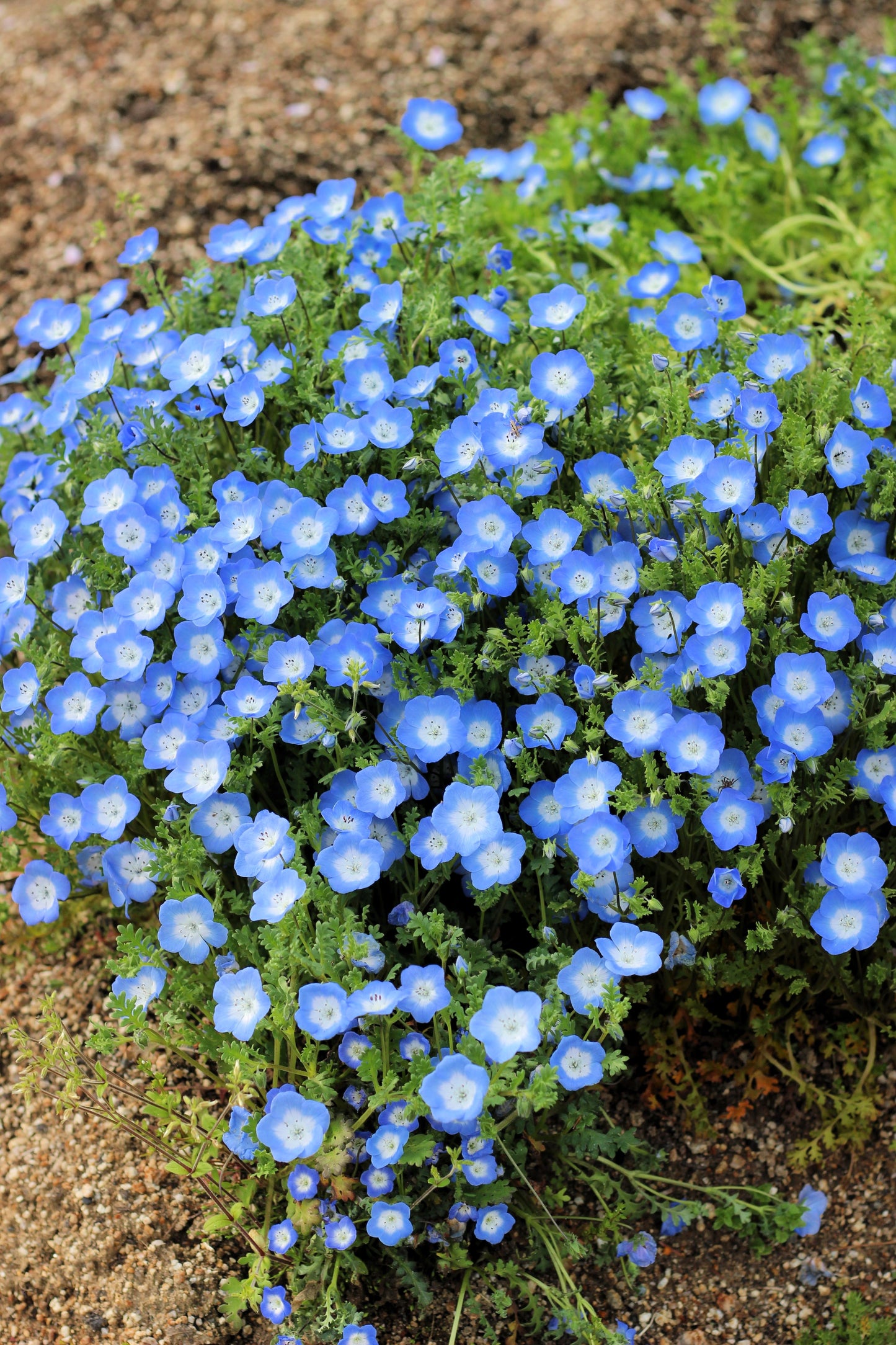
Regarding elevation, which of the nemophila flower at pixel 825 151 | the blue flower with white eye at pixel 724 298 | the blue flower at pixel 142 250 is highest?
the blue flower at pixel 142 250

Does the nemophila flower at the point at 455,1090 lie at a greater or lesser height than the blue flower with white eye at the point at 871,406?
lesser

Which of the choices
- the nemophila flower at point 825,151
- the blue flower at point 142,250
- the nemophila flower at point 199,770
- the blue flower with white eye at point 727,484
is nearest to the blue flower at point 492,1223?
the nemophila flower at point 199,770

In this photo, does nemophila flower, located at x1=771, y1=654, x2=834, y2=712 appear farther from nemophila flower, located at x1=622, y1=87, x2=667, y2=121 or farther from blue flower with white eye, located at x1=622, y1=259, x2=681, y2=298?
nemophila flower, located at x1=622, y1=87, x2=667, y2=121

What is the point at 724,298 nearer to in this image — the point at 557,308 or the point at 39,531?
the point at 557,308

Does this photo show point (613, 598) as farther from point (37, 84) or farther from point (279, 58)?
point (37, 84)

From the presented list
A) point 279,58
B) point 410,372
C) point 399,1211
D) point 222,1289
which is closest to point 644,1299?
point 399,1211

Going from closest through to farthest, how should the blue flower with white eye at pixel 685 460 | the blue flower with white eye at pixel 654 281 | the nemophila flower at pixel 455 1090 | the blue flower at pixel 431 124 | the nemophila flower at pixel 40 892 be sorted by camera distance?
the nemophila flower at pixel 455 1090, the blue flower with white eye at pixel 685 460, the nemophila flower at pixel 40 892, the blue flower with white eye at pixel 654 281, the blue flower at pixel 431 124

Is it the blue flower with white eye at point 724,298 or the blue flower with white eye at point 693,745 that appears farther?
the blue flower with white eye at point 724,298

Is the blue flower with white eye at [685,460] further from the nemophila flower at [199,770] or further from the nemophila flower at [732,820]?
the nemophila flower at [199,770]

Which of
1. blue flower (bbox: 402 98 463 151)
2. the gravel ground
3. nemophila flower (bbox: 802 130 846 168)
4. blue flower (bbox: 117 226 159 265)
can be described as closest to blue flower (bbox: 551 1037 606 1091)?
blue flower (bbox: 117 226 159 265)
